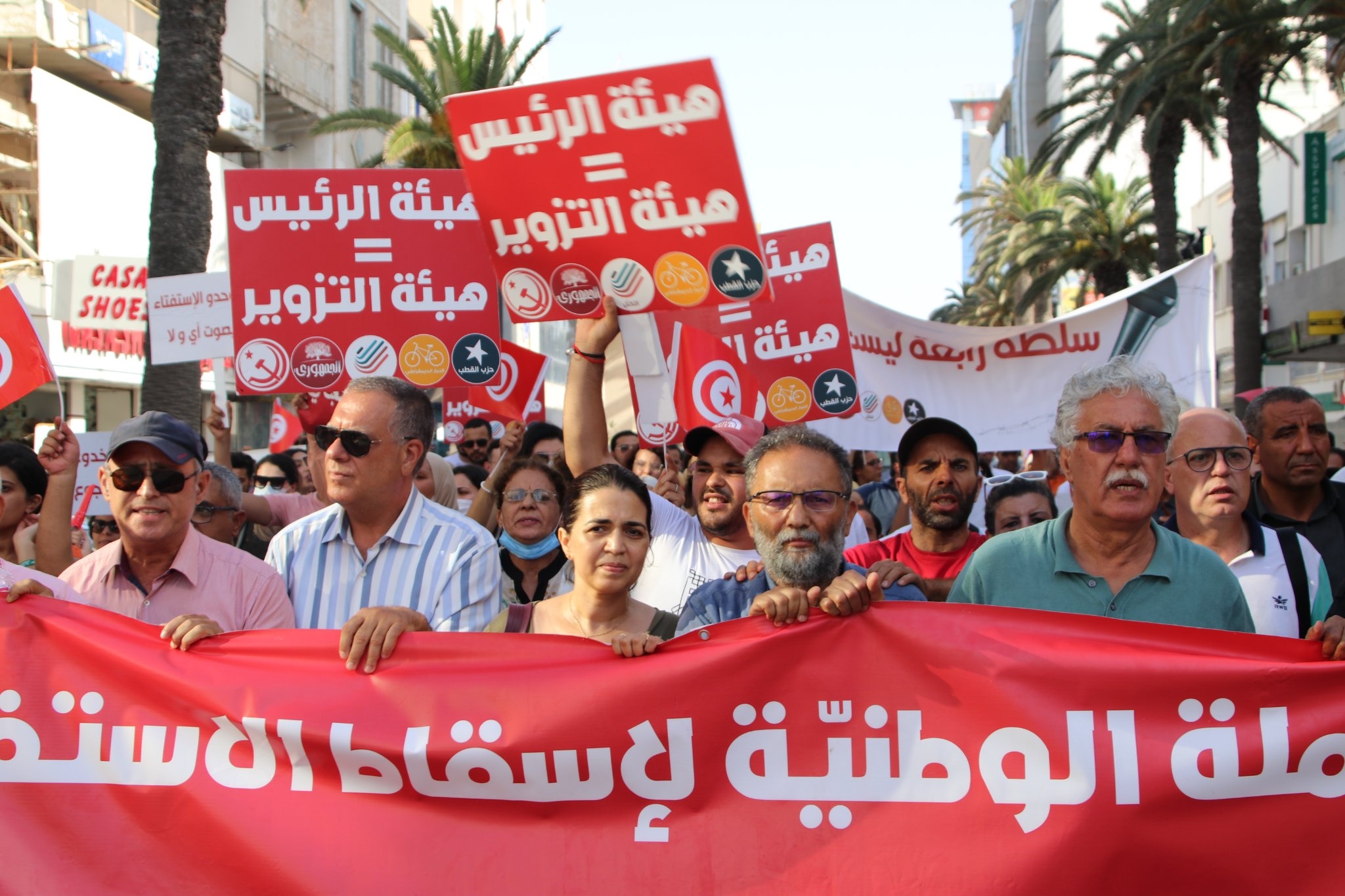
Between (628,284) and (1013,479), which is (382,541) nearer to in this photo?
(628,284)

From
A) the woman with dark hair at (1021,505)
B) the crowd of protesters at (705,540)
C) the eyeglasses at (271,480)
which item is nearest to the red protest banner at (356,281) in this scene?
the crowd of protesters at (705,540)

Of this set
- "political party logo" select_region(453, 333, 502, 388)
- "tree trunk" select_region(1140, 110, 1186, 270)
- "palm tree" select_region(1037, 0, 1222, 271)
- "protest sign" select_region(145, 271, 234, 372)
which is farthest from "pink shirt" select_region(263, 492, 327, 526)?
"tree trunk" select_region(1140, 110, 1186, 270)

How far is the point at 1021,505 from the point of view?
5.17 meters

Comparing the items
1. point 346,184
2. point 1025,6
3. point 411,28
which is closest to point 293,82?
point 411,28

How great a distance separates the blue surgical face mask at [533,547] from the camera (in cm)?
503

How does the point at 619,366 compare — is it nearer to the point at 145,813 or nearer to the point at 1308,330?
the point at 145,813

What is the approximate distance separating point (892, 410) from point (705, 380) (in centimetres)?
228

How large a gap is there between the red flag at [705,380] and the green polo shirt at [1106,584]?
3.03m

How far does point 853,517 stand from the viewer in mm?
6098

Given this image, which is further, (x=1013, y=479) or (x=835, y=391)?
(x=835, y=391)

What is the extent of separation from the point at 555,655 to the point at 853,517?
3209 millimetres

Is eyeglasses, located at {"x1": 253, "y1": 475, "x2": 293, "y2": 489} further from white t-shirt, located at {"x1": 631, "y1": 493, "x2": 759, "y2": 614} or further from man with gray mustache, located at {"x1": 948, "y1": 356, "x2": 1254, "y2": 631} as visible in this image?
man with gray mustache, located at {"x1": 948, "y1": 356, "x2": 1254, "y2": 631}

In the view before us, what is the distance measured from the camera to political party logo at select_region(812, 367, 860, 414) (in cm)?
701

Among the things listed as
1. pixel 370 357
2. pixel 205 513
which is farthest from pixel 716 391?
pixel 205 513
